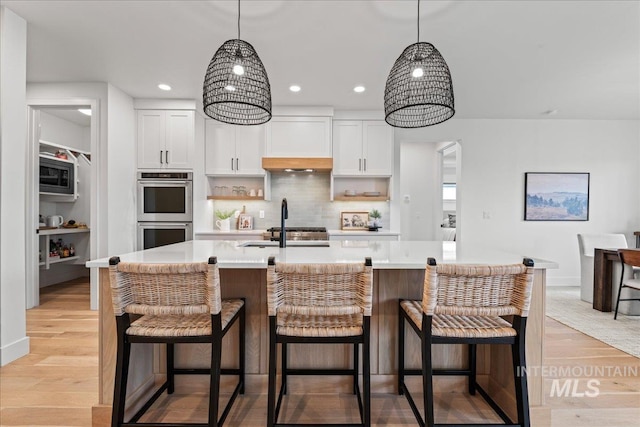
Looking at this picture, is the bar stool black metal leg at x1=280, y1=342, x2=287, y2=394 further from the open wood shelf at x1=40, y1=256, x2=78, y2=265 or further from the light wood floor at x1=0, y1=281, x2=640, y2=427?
the open wood shelf at x1=40, y1=256, x2=78, y2=265

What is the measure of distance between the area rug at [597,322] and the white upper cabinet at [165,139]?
15.0 ft

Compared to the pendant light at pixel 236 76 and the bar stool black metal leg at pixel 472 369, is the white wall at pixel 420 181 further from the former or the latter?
the pendant light at pixel 236 76

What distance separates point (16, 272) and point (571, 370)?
13.7ft

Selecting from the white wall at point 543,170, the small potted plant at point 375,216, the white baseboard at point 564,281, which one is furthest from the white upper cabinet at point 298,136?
the white baseboard at point 564,281

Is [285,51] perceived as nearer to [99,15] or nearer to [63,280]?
[99,15]

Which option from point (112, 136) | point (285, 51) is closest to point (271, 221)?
point (112, 136)

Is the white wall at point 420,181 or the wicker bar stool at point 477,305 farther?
the white wall at point 420,181

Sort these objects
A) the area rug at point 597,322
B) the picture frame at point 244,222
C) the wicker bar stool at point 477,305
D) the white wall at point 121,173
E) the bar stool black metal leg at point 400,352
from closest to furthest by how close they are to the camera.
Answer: the wicker bar stool at point 477,305
the bar stool black metal leg at point 400,352
the area rug at point 597,322
the white wall at point 121,173
the picture frame at point 244,222

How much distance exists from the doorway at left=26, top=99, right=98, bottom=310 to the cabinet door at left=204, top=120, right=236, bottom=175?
4.23 feet

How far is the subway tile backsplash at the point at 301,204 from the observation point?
4.96m

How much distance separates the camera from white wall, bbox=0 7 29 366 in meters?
2.49

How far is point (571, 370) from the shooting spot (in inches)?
95.6

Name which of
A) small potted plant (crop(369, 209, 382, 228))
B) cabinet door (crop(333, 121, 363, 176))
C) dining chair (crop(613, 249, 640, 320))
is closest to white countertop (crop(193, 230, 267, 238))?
cabinet door (crop(333, 121, 363, 176))

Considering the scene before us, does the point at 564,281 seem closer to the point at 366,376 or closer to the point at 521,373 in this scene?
Answer: the point at 521,373
